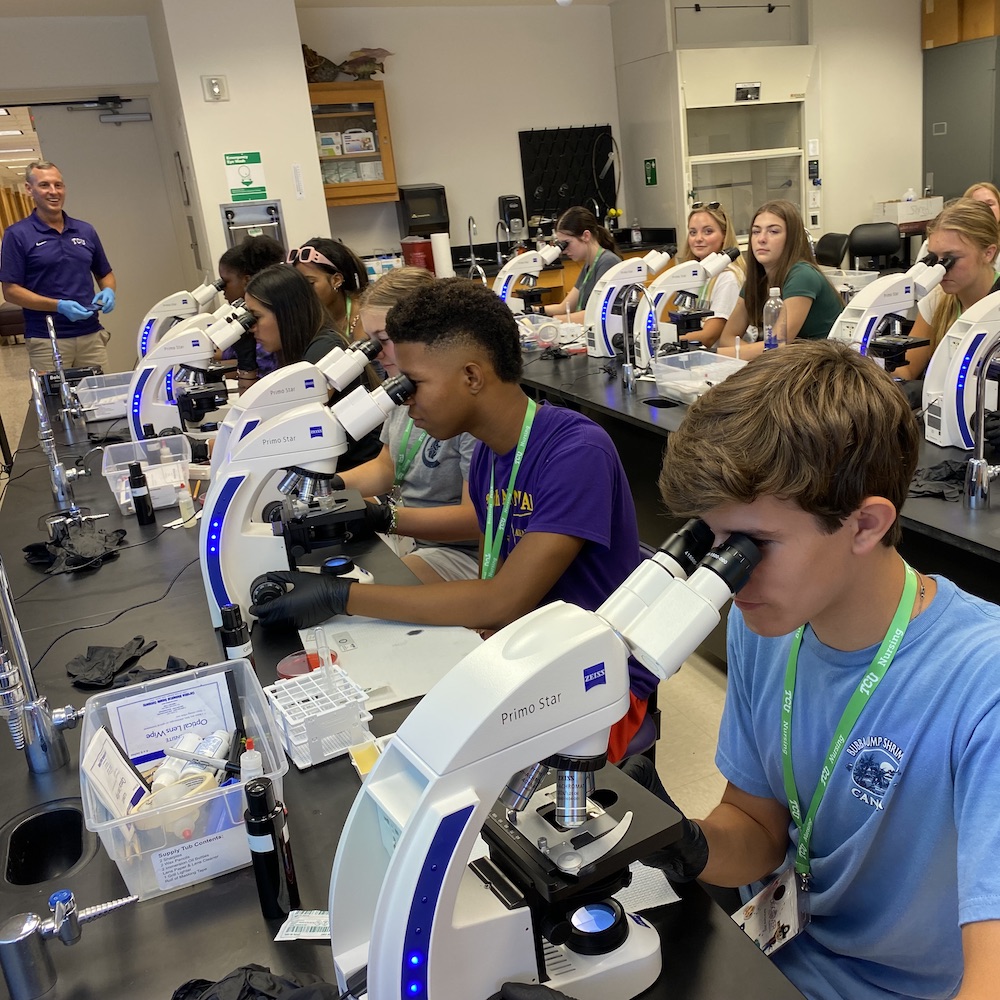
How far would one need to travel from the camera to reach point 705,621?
714mm

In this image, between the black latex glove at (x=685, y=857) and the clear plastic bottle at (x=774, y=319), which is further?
the clear plastic bottle at (x=774, y=319)

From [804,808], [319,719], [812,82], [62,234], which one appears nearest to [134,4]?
[62,234]

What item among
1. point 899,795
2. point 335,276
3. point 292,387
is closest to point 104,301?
point 335,276

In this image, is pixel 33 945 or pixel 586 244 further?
pixel 586 244

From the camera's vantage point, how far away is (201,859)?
1.09 metres

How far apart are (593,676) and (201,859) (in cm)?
65

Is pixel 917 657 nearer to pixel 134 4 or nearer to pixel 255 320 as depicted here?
pixel 255 320

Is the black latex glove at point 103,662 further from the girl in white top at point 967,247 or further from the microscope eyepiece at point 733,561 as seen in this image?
the girl in white top at point 967,247

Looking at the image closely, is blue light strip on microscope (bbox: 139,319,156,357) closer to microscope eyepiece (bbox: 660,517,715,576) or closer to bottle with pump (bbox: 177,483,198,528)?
bottle with pump (bbox: 177,483,198,528)

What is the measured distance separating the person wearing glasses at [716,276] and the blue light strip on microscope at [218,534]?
103 inches

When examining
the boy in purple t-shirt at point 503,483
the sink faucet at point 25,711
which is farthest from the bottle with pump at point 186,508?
the sink faucet at point 25,711

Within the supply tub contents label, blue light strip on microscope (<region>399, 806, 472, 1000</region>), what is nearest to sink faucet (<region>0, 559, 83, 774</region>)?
the supply tub contents label

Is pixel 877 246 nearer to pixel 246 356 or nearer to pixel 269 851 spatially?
pixel 246 356

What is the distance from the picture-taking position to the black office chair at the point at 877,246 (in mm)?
6098
